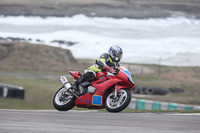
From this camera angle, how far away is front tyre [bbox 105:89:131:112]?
9797mm

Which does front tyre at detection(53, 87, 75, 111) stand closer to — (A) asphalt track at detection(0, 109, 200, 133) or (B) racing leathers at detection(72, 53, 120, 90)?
(B) racing leathers at detection(72, 53, 120, 90)

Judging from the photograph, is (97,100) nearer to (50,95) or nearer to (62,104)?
(62,104)

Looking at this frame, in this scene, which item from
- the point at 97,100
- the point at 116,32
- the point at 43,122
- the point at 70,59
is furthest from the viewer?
the point at 116,32

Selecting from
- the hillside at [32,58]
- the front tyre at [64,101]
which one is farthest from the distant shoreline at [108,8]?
the front tyre at [64,101]

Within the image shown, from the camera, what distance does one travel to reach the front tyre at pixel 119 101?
32.1 feet

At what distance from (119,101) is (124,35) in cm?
5836

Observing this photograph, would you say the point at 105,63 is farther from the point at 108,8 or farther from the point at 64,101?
the point at 108,8

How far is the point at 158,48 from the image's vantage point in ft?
190

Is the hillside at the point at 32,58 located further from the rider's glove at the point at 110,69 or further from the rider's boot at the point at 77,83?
the rider's glove at the point at 110,69

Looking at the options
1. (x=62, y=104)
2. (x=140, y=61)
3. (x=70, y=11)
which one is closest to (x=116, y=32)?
(x=70, y=11)

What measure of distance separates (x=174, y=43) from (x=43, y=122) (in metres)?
54.3

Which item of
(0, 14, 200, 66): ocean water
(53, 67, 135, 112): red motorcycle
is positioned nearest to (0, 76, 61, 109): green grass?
(53, 67, 135, 112): red motorcycle

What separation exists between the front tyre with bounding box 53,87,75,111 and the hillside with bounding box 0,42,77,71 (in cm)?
3121

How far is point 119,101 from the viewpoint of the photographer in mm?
9953
